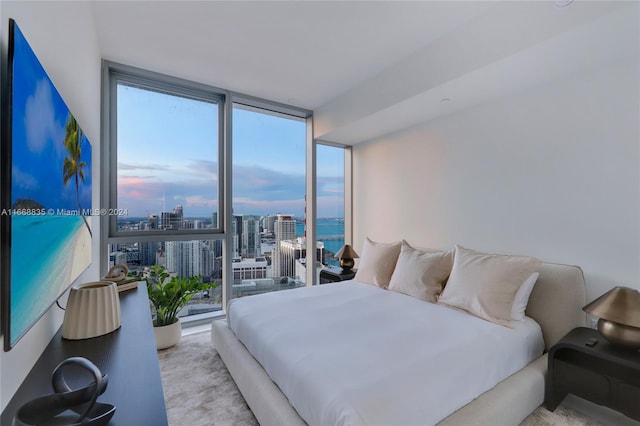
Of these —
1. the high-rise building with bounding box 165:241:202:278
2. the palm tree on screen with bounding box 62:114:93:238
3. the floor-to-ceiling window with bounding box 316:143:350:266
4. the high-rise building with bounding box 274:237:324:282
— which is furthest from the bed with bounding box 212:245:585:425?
the floor-to-ceiling window with bounding box 316:143:350:266

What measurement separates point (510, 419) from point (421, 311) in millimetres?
806

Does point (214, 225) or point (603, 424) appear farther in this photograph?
point (214, 225)

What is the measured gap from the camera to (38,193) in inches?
36.1

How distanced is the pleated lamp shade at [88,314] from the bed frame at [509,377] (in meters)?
0.87

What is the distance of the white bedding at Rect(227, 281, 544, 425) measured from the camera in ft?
4.03

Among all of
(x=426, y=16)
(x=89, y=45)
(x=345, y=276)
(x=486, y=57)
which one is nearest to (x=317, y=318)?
(x=345, y=276)

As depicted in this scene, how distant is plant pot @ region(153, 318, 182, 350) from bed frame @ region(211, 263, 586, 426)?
0.42m

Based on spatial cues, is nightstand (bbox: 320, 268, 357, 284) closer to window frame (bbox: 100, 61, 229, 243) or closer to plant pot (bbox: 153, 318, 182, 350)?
window frame (bbox: 100, 61, 229, 243)

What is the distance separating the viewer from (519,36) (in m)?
1.88

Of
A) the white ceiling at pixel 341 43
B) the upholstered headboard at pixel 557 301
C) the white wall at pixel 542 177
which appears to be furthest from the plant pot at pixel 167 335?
the upholstered headboard at pixel 557 301

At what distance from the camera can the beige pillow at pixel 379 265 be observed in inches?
117

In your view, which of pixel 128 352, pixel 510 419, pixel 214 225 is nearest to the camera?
pixel 128 352

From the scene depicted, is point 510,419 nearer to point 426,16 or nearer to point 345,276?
point 345,276

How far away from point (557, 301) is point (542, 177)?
3.32 feet
